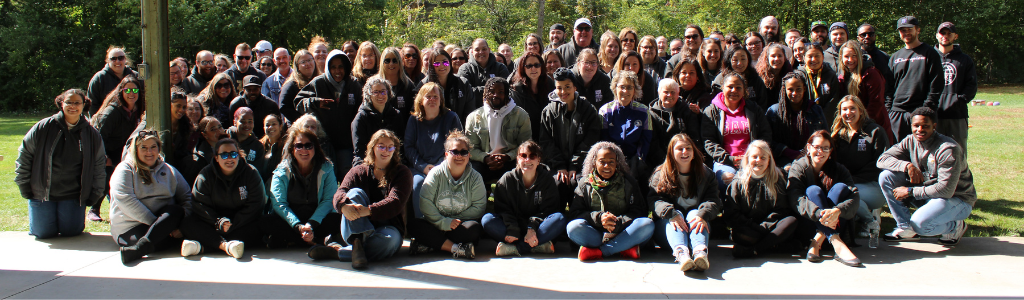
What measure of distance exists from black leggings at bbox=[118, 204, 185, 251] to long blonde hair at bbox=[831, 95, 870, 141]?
560 cm

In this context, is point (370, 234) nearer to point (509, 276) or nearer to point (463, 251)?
point (463, 251)

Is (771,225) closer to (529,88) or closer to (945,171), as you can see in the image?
(945,171)

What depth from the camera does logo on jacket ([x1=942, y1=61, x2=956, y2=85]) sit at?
7.05 meters

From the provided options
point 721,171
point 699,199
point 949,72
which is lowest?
point 699,199

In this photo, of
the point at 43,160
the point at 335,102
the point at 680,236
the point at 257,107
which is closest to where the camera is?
the point at 680,236

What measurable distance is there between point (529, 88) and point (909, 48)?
4.27 meters

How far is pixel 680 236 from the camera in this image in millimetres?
4844

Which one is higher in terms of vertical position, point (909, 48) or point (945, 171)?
point (909, 48)

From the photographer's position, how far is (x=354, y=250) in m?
4.87

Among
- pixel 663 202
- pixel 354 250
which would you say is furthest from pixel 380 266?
pixel 663 202

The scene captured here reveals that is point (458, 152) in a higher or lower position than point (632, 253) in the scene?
higher

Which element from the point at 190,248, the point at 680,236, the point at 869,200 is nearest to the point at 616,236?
the point at 680,236

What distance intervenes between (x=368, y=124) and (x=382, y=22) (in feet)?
83.1

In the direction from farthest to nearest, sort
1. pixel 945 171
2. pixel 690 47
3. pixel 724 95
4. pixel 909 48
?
pixel 690 47 → pixel 909 48 → pixel 724 95 → pixel 945 171
